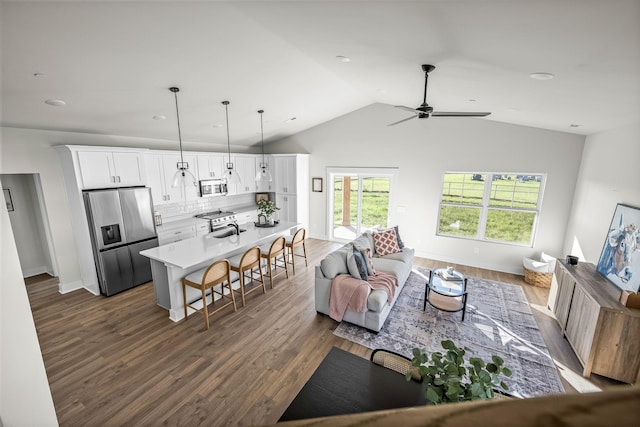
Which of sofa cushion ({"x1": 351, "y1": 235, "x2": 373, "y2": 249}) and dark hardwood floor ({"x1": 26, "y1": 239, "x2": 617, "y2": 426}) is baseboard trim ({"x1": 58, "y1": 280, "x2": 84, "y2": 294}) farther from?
sofa cushion ({"x1": 351, "y1": 235, "x2": 373, "y2": 249})

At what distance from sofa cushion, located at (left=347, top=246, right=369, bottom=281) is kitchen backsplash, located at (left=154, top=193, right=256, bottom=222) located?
411cm

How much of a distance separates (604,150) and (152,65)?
5882mm

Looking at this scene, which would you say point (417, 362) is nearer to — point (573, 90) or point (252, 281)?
point (573, 90)

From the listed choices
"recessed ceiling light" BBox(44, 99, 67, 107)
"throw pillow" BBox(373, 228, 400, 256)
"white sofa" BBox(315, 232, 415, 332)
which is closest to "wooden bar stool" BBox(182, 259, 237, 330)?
"white sofa" BBox(315, 232, 415, 332)

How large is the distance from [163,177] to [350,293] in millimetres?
4304

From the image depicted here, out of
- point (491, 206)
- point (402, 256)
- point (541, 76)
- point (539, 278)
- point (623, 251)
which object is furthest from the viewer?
point (491, 206)

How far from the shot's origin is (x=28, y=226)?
513cm

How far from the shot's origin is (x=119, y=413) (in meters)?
2.56

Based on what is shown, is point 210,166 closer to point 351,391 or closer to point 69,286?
point 69,286

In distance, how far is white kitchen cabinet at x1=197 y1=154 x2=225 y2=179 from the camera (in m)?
6.20

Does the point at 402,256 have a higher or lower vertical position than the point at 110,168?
lower

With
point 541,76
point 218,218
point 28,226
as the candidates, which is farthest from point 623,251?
point 28,226

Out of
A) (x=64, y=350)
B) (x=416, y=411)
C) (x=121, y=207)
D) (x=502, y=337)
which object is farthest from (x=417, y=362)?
(x=121, y=207)

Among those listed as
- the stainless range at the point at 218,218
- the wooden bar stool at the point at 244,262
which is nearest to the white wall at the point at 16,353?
the wooden bar stool at the point at 244,262
